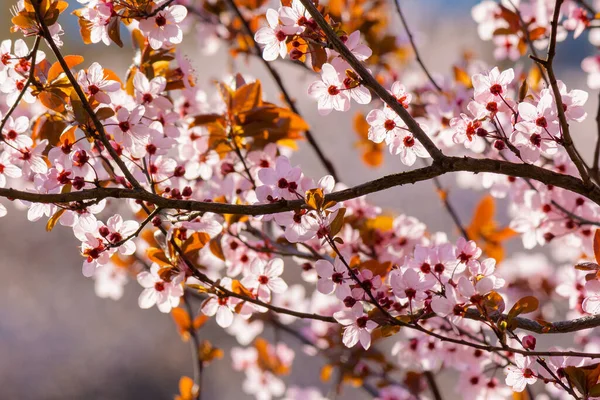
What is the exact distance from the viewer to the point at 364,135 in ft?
6.85

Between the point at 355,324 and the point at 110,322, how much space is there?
424 cm

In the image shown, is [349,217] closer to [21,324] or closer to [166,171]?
[166,171]

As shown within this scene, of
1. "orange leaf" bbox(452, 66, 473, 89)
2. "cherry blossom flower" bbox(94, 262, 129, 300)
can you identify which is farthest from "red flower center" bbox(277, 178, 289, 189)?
"cherry blossom flower" bbox(94, 262, 129, 300)

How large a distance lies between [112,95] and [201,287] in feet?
1.30

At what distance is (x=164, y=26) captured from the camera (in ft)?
3.68

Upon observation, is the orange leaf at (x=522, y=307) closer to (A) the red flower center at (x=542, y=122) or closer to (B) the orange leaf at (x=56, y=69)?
(A) the red flower center at (x=542, y=122)

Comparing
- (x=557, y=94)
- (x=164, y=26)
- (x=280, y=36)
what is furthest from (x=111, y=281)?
(x=557, y=94)

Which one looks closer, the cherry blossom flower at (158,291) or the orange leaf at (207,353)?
the cherry blossom flower at (158,291)

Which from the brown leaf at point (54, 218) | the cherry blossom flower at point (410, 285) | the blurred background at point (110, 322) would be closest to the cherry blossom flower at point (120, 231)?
the brown leaf at point (54, 218)

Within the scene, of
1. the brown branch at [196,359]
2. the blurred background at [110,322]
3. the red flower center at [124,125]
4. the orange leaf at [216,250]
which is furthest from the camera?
the blurred background at [110,322]

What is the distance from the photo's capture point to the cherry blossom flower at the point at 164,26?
1.11 m

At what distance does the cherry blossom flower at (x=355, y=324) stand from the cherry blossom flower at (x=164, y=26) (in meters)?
0.54

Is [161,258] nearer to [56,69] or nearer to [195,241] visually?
[195,241]

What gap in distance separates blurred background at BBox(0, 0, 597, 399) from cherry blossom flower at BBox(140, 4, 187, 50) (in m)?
3.24
